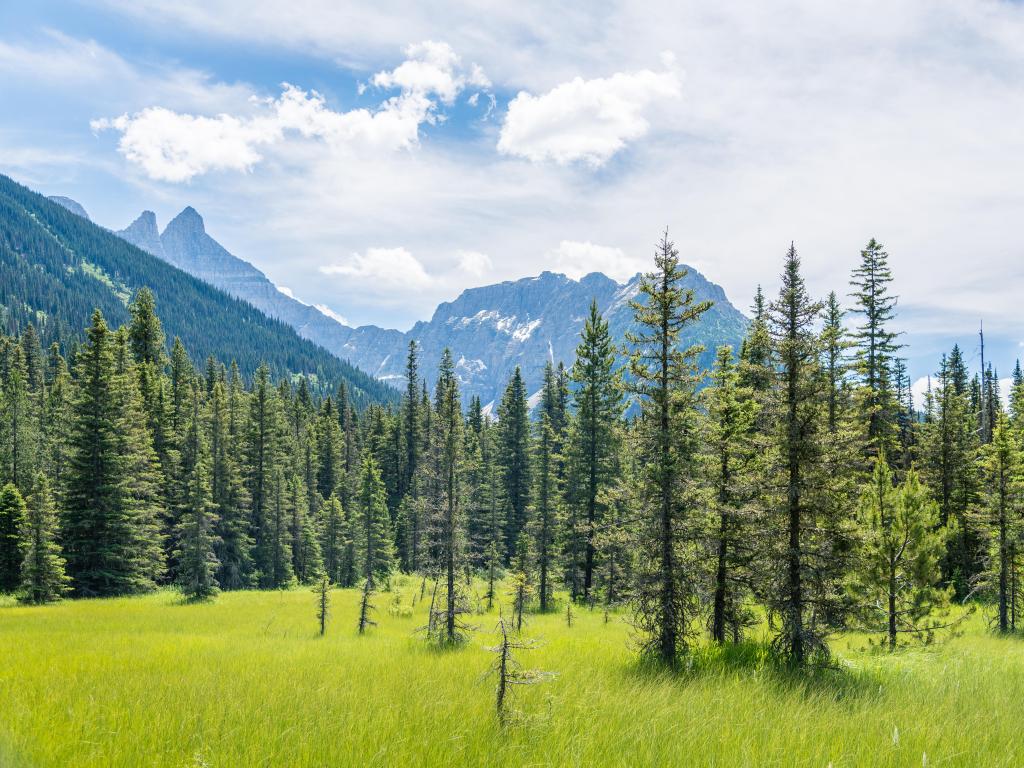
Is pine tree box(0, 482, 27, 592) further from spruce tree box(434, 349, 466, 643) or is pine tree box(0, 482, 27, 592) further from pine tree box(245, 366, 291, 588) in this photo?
spruce tree box(434, 349, 466, 643)

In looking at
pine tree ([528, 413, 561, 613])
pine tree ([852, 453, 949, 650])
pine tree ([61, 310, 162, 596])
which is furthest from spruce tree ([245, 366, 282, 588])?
pine tree ([852, 453, 949, 650])

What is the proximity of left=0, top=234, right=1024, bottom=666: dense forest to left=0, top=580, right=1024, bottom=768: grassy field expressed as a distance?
174 centimetres

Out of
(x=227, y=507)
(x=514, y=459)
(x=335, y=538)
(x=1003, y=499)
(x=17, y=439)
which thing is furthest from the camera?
(x=514, y=459)

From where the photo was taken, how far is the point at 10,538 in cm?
3075

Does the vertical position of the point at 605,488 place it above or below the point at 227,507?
above

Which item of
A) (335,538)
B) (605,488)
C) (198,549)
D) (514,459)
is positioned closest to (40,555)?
(198,549)

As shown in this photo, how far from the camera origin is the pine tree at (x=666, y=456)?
11.5 meters

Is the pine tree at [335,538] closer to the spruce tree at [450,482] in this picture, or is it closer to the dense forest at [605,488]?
the dense forest at [605,488]

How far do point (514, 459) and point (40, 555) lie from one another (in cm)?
3462

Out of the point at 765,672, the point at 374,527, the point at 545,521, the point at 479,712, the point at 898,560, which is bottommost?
the point at 374,527

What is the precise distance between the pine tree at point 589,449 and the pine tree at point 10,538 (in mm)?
31532

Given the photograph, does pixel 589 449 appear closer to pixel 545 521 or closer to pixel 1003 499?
pixel 545 521

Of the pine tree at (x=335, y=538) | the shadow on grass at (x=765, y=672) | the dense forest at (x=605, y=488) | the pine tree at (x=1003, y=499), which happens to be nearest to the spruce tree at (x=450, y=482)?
the dense forest at (x=605, y=488)

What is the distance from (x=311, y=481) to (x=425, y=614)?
1510 inches
